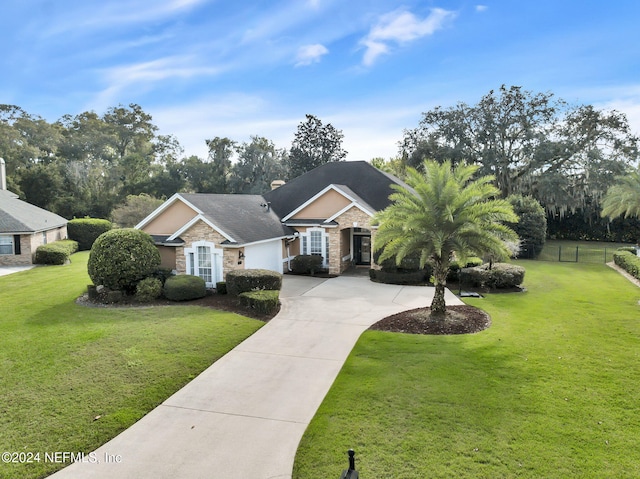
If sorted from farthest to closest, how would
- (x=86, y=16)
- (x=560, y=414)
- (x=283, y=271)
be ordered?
1. (x=283, y=271)
2. (x=86, y=16)
3. (x=560, y=414)

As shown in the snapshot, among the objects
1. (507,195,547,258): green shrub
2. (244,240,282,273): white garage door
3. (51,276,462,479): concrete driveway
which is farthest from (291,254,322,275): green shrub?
(507,195,547,258): green shrub

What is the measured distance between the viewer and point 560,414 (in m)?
7.38

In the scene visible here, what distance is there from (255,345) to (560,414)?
705 centimetres

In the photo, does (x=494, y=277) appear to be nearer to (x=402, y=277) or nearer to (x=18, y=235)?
(x=402, y=277)

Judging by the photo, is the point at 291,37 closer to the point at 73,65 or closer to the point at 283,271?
the point at 73,65

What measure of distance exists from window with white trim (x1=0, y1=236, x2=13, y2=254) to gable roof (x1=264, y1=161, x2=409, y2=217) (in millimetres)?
16106

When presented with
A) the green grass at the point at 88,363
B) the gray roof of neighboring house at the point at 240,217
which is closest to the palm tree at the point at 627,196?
the gray roof of neighboring house at the point at 240,217

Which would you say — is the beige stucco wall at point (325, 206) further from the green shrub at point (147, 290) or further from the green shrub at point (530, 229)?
the green shrub at point (530, 229)

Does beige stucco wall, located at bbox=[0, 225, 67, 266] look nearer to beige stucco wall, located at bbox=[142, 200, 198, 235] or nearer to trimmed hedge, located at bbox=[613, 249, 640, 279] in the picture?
beige stucco wall, located at bbox=[142, 200, 198, 235]

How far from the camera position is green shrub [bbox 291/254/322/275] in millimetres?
21625

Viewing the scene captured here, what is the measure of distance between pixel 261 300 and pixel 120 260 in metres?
5.96

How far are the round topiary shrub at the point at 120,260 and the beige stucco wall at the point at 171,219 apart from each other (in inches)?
112

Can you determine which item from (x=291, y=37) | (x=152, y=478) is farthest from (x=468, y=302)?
(x=152, y=478)

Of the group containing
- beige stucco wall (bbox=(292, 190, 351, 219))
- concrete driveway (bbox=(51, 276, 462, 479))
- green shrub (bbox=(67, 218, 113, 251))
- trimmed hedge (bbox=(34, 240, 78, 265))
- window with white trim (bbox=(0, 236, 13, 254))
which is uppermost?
beige stucco wall (bbox=(292, 190, 351, 219))
